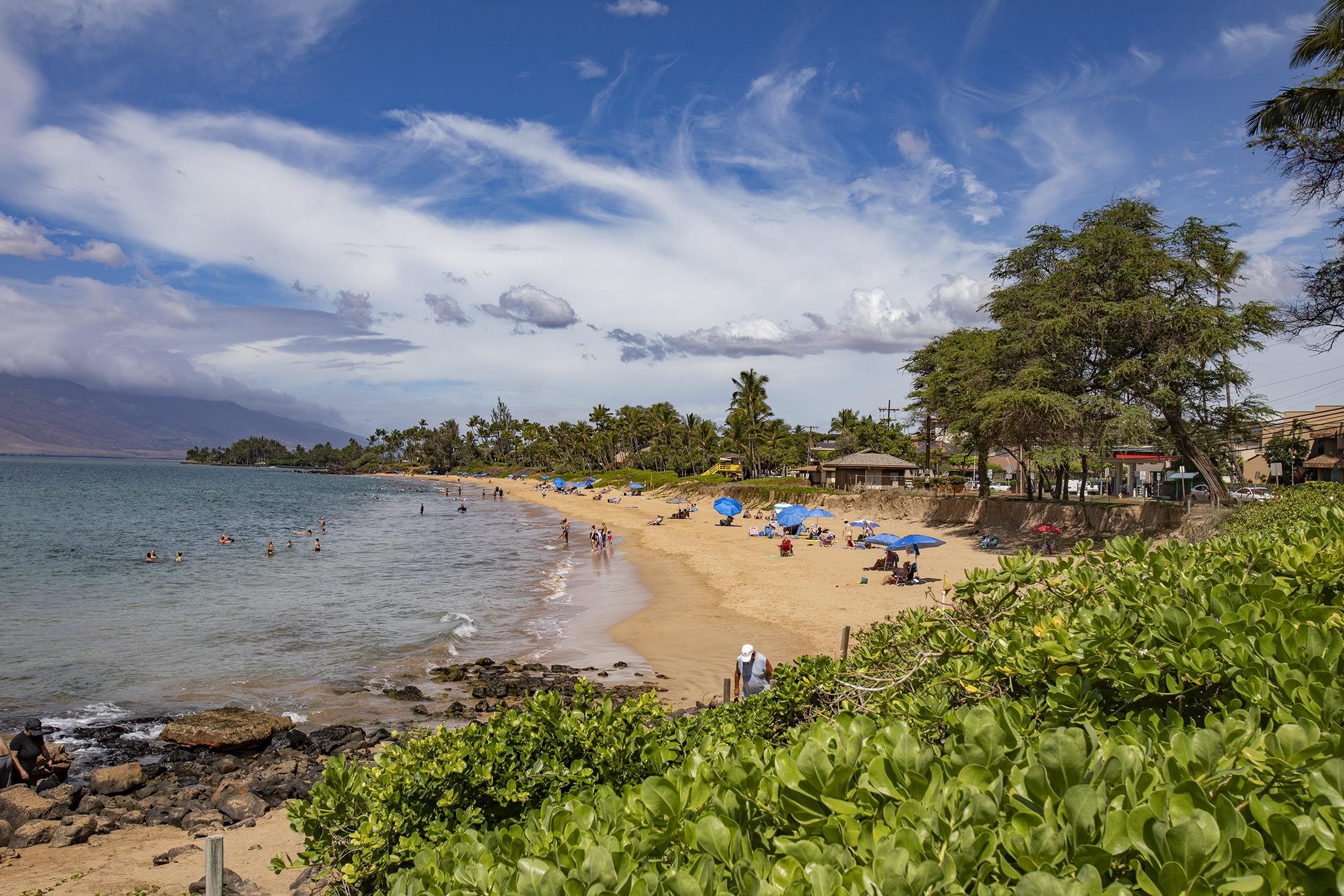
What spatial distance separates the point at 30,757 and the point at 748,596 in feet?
51.8

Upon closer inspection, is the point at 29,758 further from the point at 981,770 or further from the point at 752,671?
the point at 981,770

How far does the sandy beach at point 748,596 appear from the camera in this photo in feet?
51.6

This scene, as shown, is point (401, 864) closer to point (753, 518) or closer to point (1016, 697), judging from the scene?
point (1016, 697)

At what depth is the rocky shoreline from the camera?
8680mm

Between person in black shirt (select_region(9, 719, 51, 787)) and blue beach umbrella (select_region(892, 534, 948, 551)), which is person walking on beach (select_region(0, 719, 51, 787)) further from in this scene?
blue beach umbrella (select_region(892, 534, 948, 551))

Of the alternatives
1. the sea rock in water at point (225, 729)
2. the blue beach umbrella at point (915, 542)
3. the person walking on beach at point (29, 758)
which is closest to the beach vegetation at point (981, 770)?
the person walking on beach at point (29, 758)

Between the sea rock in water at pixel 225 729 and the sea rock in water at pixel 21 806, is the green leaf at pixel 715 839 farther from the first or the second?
the sea rock in water at pixel 225 729

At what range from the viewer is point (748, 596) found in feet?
70.6

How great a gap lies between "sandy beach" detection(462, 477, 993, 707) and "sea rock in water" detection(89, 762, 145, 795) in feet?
24.5

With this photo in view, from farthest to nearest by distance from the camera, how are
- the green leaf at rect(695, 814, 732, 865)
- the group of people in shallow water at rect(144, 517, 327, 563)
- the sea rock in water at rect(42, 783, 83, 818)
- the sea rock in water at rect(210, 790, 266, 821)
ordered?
the group of people in shallow water at rect(144, 517, 327, 563), the sea rock in water at rect(42, 783, 83, 818), the sea rock in water at rect(210, 790, 266, 821), the green leaf at rect(695, 814, 732, 865)

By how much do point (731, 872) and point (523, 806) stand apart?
2.77m

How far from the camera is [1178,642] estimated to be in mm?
3170

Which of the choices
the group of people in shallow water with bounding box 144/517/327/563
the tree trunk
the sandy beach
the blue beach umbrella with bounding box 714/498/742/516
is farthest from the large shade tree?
the group of people in shallow water with bounding box 144/517/327/563

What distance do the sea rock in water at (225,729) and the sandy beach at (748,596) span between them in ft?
20.2
